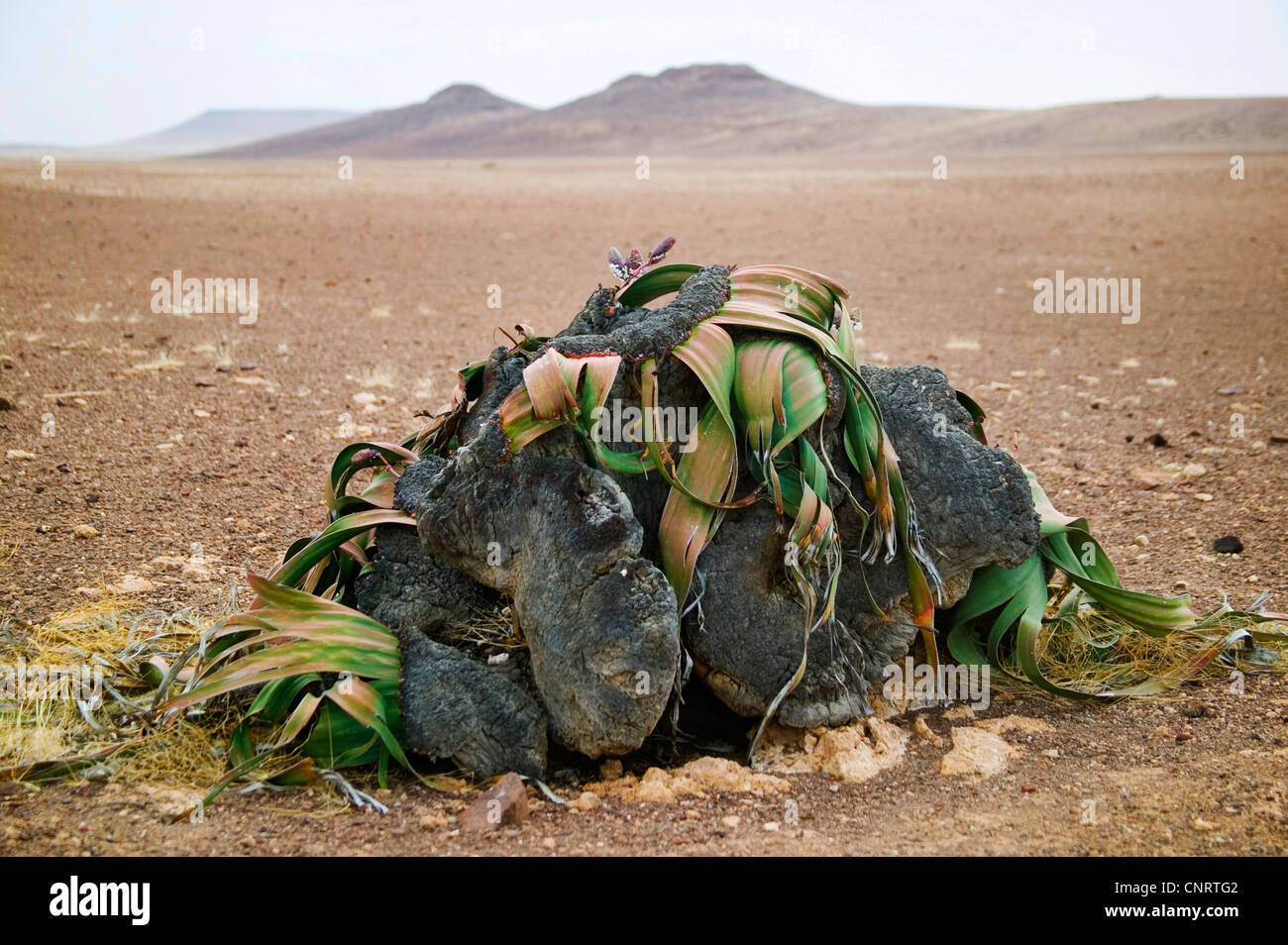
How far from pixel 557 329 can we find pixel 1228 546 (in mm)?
4908

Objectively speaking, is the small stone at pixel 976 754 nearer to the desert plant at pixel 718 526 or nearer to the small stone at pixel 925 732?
the small stone at pixel 925 732

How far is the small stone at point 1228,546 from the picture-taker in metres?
3.95

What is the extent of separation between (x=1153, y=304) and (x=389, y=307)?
605 centimetres

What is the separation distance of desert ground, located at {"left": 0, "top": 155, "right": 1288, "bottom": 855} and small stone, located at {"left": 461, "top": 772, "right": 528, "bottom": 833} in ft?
0.11

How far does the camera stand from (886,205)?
17.3 metres

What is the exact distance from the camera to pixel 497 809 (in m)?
2.27

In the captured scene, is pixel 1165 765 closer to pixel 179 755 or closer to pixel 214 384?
pixel 179 755

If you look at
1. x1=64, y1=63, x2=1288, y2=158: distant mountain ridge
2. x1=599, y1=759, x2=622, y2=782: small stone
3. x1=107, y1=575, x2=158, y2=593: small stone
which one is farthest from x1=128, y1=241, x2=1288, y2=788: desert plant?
x1=64, y1=63, x2=1288, y2=158: distant mountain ridge

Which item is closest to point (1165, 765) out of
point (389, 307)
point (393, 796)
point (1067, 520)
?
point (1067, 520)

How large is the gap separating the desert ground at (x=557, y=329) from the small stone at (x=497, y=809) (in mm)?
32

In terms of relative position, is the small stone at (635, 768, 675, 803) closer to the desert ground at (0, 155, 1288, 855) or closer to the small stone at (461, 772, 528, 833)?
the desert ground at (0, 155, 1288, 855)

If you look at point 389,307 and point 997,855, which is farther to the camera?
point 389,307

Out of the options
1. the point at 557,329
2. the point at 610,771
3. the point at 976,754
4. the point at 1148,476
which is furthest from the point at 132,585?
the point at 557,329

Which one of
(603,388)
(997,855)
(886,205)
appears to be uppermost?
(886,205)
